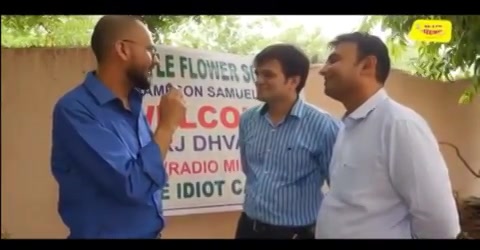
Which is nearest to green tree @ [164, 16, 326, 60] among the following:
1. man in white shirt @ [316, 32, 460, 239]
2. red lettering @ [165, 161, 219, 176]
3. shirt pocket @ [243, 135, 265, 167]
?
man in white shirt @ [316, 32, 460, 239]

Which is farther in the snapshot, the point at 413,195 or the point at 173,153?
the point at 173,153

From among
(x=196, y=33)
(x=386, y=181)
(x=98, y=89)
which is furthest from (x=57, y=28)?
(x=386, y=181)

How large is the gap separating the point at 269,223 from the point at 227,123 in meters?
0.42

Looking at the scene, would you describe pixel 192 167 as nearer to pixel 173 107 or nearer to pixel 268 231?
pixel 173 107

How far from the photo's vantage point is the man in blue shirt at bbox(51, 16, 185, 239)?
2436 millimetres

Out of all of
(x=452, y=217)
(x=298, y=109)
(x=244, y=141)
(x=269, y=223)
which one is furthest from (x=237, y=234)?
(x=452, y=217)

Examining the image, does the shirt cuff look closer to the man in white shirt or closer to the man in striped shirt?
the man in striped shirt

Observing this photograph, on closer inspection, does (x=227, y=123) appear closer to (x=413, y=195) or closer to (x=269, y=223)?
(x=269, y=223)

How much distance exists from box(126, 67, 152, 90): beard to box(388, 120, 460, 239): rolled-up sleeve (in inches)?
36.7

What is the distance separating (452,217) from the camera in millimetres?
2467
